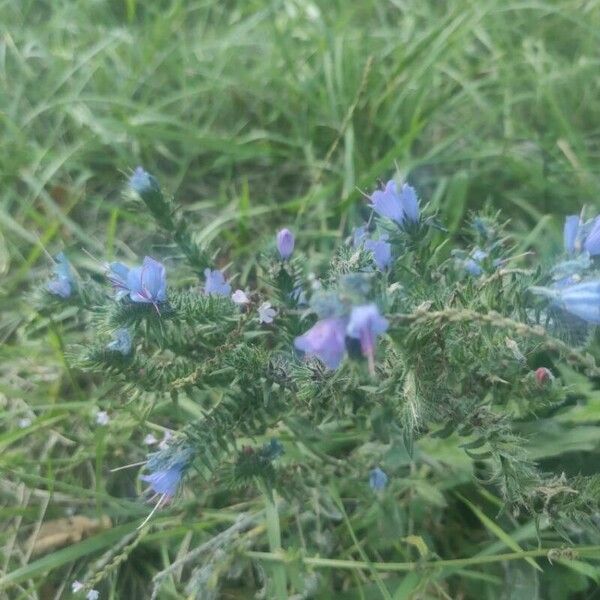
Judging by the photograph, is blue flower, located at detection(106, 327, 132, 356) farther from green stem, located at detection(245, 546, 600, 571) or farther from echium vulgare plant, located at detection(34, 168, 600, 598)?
green stem, located at detection(245, 546, 600, 571)

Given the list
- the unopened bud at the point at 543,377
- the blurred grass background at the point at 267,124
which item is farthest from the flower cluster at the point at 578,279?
the blurred grass background at the point at 267,124

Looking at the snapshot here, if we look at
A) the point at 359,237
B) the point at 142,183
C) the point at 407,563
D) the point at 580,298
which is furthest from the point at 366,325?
the point at 407,563

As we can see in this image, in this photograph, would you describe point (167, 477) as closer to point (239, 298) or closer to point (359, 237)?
point (239, 298)

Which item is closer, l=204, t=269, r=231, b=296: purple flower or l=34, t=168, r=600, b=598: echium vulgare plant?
l=34, t=168, r=600, b=598: echium vulgare plant

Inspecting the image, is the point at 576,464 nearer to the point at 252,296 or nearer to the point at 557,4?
the point at 252,296

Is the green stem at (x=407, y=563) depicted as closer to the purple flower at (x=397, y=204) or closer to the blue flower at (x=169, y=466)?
the blue flower at (x=169, y=466)

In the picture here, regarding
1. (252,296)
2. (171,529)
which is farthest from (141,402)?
(252,296)

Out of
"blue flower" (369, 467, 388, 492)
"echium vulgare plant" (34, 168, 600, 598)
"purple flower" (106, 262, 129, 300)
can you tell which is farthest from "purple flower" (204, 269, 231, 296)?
"blue flower" (369, 467, 388, 492)
